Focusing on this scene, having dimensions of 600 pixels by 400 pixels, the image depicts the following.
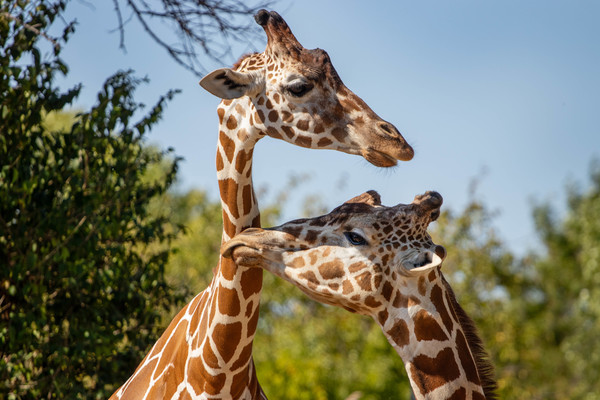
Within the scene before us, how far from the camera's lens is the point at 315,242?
423 cm

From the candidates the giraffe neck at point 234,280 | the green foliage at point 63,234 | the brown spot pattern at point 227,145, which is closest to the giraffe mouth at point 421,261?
the giraffe neck at point 234,280

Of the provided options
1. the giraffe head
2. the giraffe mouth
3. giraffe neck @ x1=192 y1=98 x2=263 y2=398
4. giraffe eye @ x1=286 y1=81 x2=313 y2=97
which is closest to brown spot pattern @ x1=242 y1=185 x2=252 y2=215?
giraffe neck @ x1=192 y1=98 x2=263 y2=398

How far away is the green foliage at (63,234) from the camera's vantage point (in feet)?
19.4

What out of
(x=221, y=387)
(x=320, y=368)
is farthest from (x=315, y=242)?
(x=320, y=368)

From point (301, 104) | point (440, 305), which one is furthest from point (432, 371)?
point (301, 104)

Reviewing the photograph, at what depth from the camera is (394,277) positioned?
409cm

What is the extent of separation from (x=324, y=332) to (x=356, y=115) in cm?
1440

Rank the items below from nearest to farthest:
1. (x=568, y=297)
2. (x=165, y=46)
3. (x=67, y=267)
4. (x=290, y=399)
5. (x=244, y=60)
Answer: (x=244, y=60), (x=67, y=267), (x=165, y=46), (x=290, y=399), (x=568, y=297)

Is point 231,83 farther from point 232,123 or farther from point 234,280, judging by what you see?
point 234,280

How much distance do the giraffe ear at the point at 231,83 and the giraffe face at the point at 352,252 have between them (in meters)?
0.74

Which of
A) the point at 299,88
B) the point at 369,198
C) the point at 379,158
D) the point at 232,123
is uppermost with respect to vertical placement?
the point at 299,88

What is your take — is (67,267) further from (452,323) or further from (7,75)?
(452,323)

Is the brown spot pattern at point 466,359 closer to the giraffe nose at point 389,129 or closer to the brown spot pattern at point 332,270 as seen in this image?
the brown spot pattern at point 332,270

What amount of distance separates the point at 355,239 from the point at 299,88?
33.3 inches
